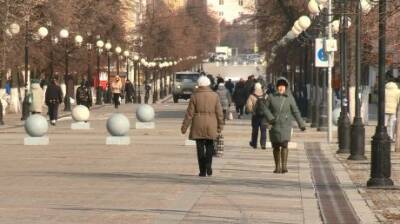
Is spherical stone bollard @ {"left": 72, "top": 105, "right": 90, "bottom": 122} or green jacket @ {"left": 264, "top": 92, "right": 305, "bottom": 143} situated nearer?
green jacket @ {"left": 264, "top": 92, "right": 305, "bottom": 143}

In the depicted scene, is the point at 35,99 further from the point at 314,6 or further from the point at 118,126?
the point at 118,126

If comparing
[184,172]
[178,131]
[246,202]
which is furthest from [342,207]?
[178,131]

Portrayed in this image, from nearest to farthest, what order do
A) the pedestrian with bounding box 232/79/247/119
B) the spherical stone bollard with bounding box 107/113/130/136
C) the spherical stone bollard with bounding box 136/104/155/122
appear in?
the spherical stone bollard with bounding box 107/113/130/136
the spherical stone bollard with bounding box 136/104/155/122
the pedestrian with bounding box 232/79/247/119

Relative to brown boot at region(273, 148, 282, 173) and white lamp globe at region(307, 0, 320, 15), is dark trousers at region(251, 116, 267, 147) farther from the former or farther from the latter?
brown boot at region(273, 148, 282, 173)

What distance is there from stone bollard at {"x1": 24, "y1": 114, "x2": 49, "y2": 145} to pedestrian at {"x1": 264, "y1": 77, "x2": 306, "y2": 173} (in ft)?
35.6

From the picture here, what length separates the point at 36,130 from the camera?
32.8m

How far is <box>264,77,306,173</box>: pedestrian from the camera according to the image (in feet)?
74.2

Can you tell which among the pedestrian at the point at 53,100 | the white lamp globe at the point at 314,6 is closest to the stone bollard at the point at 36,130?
the white lamp globe at the point at 314,6

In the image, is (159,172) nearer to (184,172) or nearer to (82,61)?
(184,172)

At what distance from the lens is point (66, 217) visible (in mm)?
14617

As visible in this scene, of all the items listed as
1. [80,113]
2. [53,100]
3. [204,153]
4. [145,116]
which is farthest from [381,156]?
[53,100]

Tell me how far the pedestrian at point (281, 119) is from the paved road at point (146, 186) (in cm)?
38

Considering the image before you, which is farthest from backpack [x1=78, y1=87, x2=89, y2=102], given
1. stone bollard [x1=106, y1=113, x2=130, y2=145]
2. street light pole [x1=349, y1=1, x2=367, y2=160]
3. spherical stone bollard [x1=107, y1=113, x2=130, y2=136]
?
street light pole [x1=349, y1=1, x2=367, y2=160]

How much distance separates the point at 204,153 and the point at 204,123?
1.63ft
